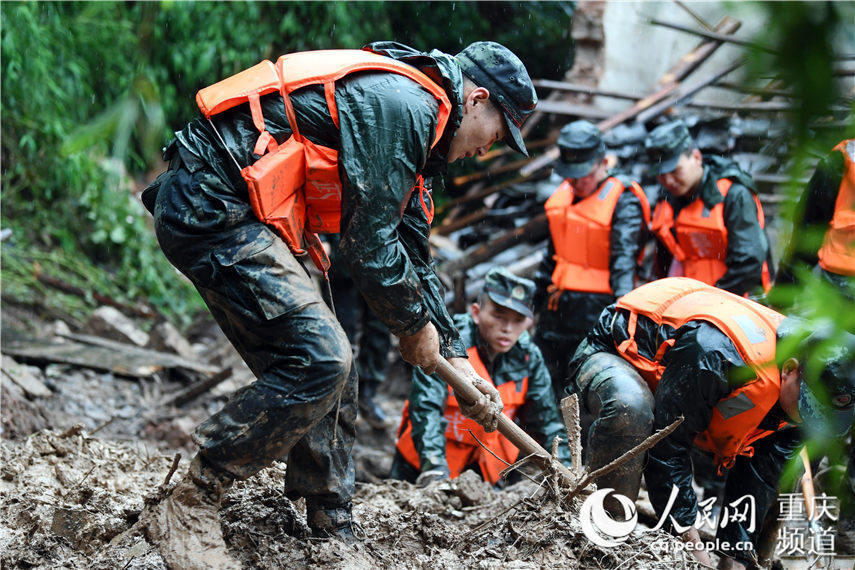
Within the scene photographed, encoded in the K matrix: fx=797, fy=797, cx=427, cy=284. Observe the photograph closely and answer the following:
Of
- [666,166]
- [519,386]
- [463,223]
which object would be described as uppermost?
[666,166]

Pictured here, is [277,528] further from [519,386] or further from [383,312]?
[519,386]

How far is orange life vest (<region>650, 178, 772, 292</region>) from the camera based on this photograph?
4.87 m

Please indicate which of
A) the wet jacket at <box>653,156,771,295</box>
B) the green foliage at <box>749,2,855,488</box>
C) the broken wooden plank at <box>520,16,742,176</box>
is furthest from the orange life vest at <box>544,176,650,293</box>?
the green foliage at <box>749,2,855,488</box>

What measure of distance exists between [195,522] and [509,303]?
2.23 metres

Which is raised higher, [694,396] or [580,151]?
[580,151]

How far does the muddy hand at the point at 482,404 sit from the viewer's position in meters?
2.82

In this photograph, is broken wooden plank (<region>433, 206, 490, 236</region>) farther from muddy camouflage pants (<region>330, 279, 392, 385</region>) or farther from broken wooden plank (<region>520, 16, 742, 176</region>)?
muddy camouflage pants (<region>330, 279, 392, 385</region>)

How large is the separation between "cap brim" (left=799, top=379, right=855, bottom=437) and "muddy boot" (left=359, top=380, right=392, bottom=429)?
3.64m

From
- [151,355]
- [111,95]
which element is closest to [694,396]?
[151,355]

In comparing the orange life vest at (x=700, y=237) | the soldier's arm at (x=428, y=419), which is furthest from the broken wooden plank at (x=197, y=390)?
the orange life vest at (x=700, y=237)

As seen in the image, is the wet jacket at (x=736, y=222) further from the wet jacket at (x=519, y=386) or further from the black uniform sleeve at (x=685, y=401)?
the black uniform sleeve at (x=685, y=401)

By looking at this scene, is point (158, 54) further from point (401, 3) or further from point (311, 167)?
point (311, 167)

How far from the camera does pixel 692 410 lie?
2.96m

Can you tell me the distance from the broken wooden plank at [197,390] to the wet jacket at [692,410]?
312 centimetres
